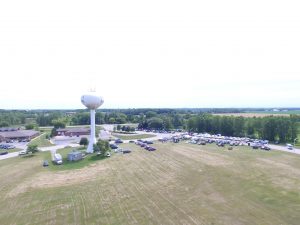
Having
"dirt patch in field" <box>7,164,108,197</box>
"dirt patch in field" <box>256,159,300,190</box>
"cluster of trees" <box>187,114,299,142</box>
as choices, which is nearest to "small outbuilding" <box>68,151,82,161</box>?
"dirt patch in field" <box>7,164,108,197</box>

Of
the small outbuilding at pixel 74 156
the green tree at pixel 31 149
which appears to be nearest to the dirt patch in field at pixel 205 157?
the small outbuilding at pixel 74 156

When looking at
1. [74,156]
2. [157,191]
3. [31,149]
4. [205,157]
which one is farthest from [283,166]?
[31,149]

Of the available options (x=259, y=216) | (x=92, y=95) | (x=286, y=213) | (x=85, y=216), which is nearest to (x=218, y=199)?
Answer: (x=259, y=216)

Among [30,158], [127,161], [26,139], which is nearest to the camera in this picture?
[127,161]

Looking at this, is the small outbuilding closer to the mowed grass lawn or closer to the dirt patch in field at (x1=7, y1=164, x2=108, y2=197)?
the mowed grass lawn

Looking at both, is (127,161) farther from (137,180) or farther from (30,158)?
(30,158)

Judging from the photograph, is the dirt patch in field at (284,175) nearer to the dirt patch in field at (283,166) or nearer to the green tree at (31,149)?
the dirt patch in field at (283,166)
